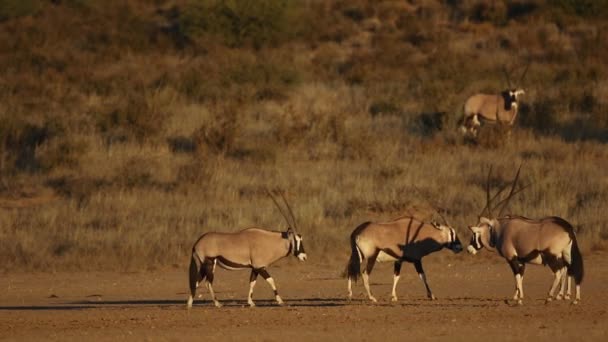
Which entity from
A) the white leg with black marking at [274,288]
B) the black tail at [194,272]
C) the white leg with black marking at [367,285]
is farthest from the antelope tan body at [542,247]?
the black tail at [194,272]

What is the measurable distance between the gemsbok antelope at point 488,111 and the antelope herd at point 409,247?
9.89 meters

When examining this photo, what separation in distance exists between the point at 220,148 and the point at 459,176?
15.4 ft

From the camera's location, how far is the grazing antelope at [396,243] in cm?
1209

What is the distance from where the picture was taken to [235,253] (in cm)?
1177

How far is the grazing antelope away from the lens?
12.1 m

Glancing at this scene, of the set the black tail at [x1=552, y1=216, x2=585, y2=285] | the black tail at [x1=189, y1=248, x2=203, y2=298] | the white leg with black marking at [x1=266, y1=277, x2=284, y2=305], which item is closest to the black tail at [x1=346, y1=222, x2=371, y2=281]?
the white leg with black marking at [x1=266, y1=277, x2=284, y2=305]

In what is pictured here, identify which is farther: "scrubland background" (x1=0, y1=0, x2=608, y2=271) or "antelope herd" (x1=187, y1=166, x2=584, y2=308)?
"scrubland background" (x1=0, y1=0, x2=608, y2=271)

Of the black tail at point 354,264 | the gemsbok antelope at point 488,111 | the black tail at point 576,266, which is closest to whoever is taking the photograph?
the black tail at point 576,266

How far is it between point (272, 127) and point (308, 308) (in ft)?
38.8

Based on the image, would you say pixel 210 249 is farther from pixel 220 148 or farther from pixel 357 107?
pixel 357 107

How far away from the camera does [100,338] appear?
1017 cm

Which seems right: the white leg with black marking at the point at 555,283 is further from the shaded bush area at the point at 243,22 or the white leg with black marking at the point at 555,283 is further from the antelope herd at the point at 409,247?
the shaded bush area at the point at 243,22

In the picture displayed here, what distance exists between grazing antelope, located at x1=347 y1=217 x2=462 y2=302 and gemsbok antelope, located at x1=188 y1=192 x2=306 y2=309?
0.59 meters

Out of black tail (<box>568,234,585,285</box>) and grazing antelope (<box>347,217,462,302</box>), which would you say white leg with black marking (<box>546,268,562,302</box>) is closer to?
black tail (<box>568,234,585,285</box>)
